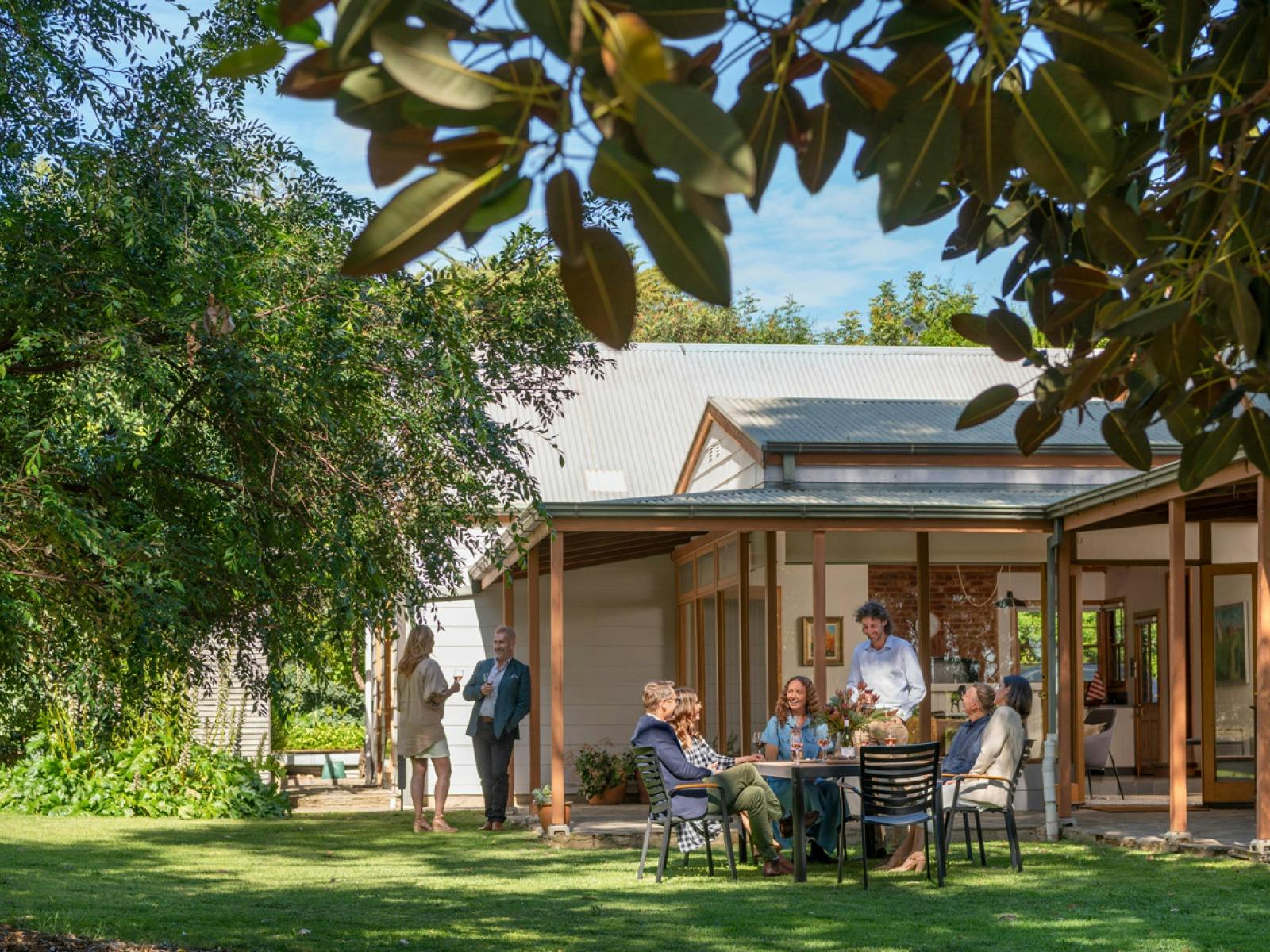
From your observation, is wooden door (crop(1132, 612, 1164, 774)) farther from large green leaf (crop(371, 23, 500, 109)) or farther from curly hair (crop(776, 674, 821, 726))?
large green leaf (crop(371, 23, 500, 109))

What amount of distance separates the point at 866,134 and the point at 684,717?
7.77m

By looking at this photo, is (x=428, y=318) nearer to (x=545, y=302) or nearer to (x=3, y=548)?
(x=3, y=548)

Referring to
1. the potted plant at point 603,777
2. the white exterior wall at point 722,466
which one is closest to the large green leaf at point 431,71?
the white exterior wall at point 722,466

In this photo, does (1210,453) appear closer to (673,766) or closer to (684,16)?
(684,16)

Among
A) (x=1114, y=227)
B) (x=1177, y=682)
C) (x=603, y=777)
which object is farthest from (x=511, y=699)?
(x=1114, y=227)

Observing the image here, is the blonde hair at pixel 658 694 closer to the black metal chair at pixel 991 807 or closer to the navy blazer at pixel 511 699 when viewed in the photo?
the black metal chair at pixel 991 807

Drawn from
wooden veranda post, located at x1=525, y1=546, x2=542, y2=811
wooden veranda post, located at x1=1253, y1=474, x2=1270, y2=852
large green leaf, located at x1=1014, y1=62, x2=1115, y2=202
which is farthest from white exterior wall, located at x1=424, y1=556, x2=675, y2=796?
large green leaf, located at x1=1014, y1=62, x2=1115, y2=202

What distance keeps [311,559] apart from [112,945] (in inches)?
77.7

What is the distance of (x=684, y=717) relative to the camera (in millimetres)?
9227

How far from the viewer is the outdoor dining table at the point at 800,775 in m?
8.62

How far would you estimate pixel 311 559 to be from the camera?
5.71m

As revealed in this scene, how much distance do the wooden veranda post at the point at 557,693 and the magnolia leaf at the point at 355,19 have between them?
31.4ft

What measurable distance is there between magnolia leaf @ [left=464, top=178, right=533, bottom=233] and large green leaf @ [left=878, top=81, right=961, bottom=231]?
409 mm

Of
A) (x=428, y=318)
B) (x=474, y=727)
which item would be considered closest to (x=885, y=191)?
(x=428, y=318)
